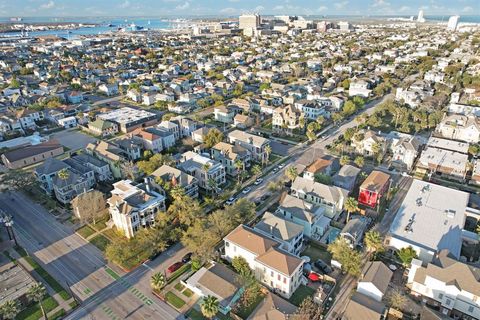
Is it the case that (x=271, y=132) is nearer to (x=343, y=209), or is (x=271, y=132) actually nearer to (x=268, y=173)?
(x=268, y=173)

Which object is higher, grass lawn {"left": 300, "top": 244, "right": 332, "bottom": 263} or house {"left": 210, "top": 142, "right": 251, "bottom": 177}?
house {"left": 210, "top": 142, "right": 251, "bottom": 177}

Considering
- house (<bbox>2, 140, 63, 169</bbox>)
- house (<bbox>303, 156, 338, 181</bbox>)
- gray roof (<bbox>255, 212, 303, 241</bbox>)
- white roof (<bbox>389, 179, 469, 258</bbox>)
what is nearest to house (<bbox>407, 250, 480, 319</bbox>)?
white roof (<bbox>389, 179, 469, 258</bbox>)

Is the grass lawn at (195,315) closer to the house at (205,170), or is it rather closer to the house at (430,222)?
the house at (205,170)

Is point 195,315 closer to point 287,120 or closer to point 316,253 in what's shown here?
point 316,253

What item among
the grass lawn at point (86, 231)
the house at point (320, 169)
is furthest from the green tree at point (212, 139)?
the grass lawn at point (86, 231)

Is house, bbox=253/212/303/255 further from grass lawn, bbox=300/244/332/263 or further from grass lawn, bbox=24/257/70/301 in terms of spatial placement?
grass lawn, bbox=24/257/70/301

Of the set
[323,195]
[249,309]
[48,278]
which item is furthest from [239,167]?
[48,278]
